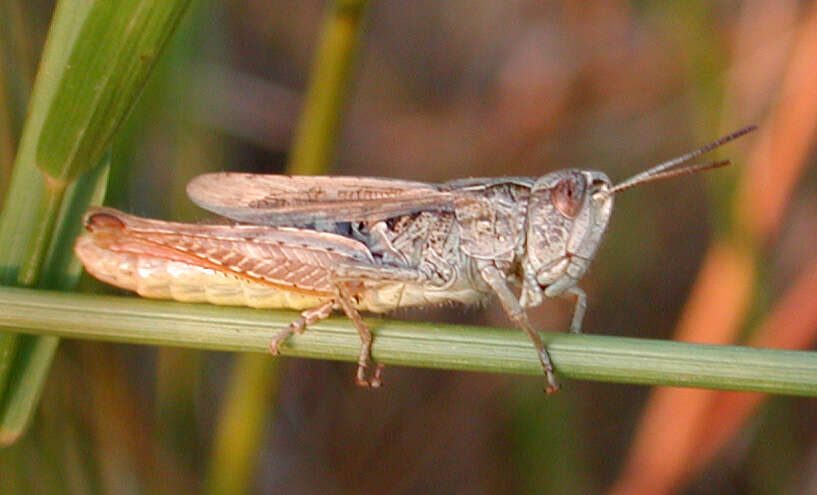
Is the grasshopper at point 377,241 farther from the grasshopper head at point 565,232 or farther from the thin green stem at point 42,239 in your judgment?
the thin green stem at point 42,239

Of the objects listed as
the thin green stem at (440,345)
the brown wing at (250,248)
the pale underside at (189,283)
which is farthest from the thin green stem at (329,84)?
the thin green stem at (440,345)

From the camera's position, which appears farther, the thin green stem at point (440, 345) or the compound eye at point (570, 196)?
the compound eye at point (570, 196)

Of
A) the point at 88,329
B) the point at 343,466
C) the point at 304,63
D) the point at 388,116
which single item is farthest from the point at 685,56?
the point at 88,329

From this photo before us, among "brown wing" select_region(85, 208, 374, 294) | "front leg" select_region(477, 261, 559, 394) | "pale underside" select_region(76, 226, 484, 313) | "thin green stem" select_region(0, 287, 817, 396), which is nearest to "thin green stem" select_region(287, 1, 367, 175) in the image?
"brown wing" select_region(85, 208, 374, 294)

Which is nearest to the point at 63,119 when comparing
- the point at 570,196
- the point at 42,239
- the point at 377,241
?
the point at 42,239

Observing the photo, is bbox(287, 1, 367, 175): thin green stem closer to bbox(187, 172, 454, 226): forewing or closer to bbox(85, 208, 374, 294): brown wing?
bbox(187, 172, 454, 226): forewing

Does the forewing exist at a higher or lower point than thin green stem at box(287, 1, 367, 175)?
lower

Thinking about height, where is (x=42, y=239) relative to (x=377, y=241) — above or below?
below

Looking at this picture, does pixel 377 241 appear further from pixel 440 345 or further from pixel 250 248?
pixel 440 345
